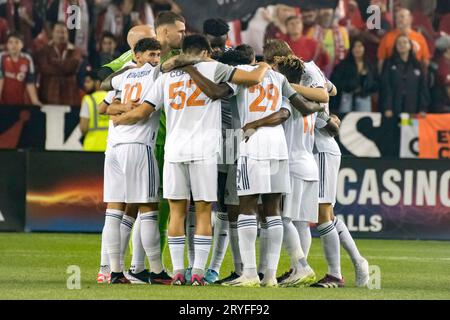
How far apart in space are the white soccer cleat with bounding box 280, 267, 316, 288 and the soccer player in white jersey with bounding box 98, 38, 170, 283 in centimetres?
107

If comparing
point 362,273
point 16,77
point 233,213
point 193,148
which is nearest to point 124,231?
point 233,213

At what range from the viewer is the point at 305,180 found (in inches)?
465

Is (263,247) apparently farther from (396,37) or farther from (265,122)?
(396,37)

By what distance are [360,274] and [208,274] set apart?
1.41 metres

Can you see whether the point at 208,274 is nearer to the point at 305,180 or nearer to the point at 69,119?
the point at 305,180

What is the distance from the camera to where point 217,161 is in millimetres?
11375

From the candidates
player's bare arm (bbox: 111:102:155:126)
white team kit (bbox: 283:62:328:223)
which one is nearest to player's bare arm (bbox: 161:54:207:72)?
player's bare arm (bbox: 111:102:155:126)

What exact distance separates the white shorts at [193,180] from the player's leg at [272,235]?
0.52 metres

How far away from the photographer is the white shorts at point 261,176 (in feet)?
→ 36.7

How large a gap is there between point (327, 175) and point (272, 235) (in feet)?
3.88

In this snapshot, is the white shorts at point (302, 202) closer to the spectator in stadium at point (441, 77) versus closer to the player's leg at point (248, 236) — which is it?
the player's leg at point (248, 236)

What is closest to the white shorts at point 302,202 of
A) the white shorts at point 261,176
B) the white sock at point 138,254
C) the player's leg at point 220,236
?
the white shorts at point 261,176

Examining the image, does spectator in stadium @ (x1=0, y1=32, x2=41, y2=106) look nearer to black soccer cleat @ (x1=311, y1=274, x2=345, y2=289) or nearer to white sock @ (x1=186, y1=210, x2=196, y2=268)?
white sock @ (x1=186, y1=210, x2=196, y2=268)
